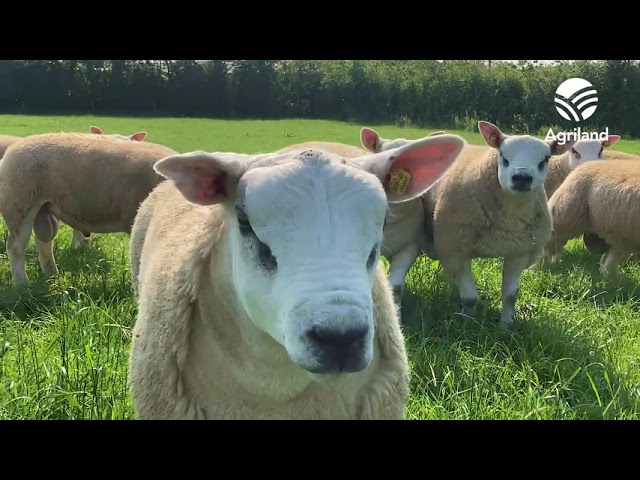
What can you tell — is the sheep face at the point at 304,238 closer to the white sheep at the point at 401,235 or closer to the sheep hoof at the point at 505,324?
the sheep hoof at the point at 505,324

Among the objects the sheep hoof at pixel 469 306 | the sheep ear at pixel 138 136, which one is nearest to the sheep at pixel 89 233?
the sheep ear at pixel 138 136

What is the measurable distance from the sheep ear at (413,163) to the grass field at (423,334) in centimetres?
130

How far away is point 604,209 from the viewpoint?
556 centimetres

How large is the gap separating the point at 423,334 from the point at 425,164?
2112mm

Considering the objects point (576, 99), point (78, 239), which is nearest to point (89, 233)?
point (78, 239)

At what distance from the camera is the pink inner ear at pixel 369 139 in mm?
5051

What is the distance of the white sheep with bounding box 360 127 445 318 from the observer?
4.75 m

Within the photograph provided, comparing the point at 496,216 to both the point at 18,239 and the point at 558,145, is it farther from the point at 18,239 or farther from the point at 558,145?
the point at 18,239

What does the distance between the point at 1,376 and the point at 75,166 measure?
2.55 m

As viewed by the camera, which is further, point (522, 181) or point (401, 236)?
point (401, 236)

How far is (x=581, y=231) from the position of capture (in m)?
5.87

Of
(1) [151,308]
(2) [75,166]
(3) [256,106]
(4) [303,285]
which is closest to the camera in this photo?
(4) [303,285]
